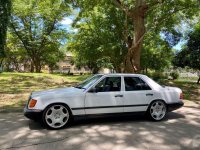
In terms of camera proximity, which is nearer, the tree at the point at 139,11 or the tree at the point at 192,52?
the tree at the point at 139,11

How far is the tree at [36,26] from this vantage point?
4028 cm

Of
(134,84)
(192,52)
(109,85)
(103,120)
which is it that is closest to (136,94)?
(134,84)

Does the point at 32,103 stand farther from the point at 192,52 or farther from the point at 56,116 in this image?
the point at 192,52

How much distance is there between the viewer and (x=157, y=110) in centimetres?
844

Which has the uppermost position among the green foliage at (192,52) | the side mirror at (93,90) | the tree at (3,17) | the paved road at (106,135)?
the tree at (3,17)

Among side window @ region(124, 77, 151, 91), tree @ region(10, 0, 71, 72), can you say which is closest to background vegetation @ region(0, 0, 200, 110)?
tree @ region(10, 0, 71, 72)

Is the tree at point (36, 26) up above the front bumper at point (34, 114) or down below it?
above

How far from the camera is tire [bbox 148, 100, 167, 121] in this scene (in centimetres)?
834

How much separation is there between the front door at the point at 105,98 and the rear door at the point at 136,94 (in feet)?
0.67

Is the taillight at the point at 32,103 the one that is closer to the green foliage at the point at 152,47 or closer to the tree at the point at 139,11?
the tree at the point at 139,11

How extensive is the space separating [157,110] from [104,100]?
5.56ft

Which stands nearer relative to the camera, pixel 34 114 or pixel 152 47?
pixel 34 114

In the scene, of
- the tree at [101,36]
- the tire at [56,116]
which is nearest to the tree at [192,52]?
the tree at [101,36]

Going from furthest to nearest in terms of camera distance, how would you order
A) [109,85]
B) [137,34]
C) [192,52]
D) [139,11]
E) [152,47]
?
[152,47] → [192,52] → [137,34] → [139,11] → [109,85]
